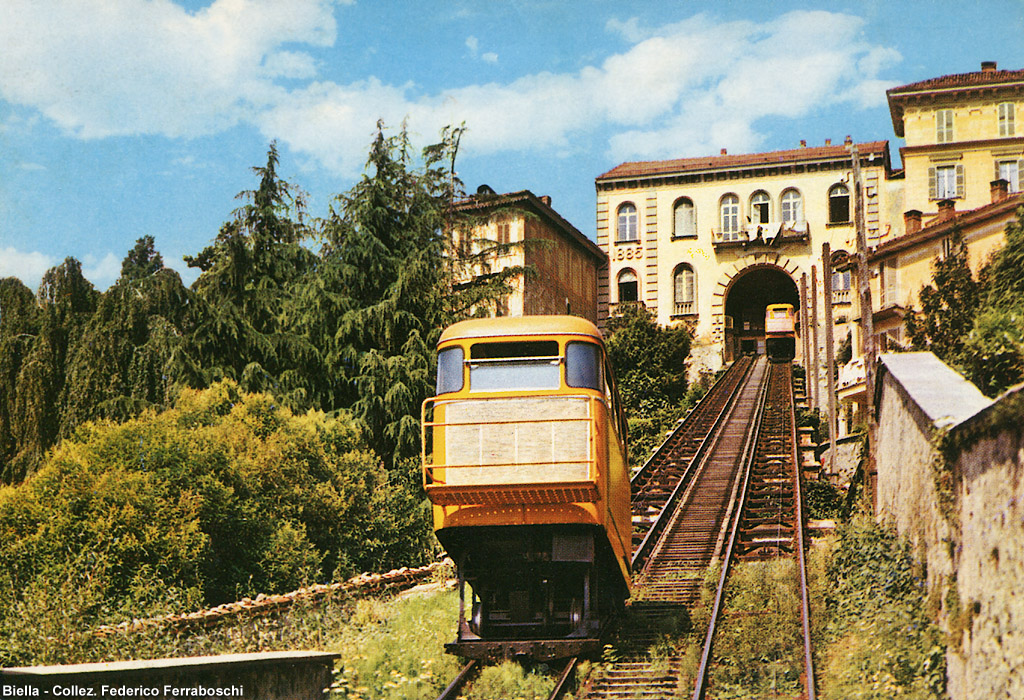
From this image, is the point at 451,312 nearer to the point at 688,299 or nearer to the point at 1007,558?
the point at 1007,558

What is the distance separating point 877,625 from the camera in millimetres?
13000

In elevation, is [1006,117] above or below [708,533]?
above

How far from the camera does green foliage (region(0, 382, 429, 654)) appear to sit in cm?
1631

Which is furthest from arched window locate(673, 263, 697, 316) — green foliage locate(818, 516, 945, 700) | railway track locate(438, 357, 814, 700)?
green foliage locate(818, 516, 945, 700)

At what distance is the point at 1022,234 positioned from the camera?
2044 centimetres

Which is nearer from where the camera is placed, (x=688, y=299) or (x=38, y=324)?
(x=38, y=324)

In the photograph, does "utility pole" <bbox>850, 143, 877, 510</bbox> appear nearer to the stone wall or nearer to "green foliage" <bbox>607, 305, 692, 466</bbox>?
the stone wall

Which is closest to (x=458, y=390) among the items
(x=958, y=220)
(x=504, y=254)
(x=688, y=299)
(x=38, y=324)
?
(x=38, y=324)

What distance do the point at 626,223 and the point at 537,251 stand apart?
14597mm

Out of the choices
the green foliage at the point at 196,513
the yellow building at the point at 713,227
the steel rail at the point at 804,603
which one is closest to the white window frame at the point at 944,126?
the yellow building at the point at 713,227

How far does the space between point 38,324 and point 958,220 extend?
2817cm

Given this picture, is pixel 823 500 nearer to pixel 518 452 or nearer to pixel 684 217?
pixel 518 452

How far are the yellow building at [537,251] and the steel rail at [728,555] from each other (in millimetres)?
7908

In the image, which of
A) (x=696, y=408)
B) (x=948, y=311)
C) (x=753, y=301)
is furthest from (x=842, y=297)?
(x=948, y=311)
